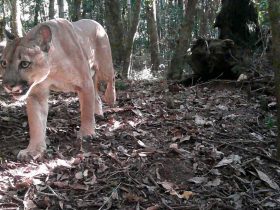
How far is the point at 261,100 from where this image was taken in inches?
213

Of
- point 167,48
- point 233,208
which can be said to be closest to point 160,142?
point 233,208

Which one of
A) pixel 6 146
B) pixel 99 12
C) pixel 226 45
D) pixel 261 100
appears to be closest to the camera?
pixel 6 146

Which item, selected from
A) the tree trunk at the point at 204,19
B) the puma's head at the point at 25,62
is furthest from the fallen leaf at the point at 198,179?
the tree trunk at the point at 204,19

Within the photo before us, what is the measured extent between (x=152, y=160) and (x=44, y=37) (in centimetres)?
146

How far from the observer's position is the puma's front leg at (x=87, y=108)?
4.35 meters

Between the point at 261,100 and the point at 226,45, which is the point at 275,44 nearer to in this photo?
the point at 261,100

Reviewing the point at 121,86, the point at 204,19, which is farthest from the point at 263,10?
the point at 204,19

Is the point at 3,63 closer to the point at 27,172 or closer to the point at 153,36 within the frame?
the point at 27,172

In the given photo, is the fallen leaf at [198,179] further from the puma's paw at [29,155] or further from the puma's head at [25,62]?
the puma's head at [25,62]

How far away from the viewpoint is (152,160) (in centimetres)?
376

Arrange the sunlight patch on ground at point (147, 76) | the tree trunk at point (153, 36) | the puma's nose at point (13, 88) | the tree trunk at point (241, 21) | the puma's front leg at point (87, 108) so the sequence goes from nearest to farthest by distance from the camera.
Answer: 1. the puma's nose at point (13, 88)
2. the puma's front leg at point (87, 108)
3. the tree trunk at point (241, 21)
4. the sunlight patch on ground at point (147, 76)
5. the tree trunk at point (153, 36)

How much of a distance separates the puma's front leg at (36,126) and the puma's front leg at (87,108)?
1.23 ft

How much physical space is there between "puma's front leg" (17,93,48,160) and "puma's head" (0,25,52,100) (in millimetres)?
315

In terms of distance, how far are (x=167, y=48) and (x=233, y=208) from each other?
15992 millimetres
